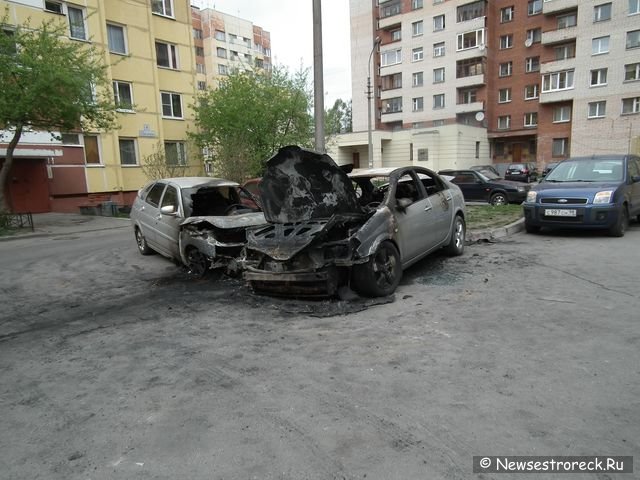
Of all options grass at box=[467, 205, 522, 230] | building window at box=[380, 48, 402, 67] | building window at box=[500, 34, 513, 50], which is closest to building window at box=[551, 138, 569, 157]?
building window at box=[500, 34, 513, 50]

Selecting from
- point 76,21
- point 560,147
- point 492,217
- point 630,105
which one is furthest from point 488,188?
point 560,147

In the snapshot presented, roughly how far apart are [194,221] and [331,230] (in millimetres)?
2647

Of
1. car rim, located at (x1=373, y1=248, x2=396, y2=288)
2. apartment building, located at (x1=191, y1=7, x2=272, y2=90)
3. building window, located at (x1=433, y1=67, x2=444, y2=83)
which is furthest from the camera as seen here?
apartment building, located at (x1=191, y1=7, x2=272, y2=90)

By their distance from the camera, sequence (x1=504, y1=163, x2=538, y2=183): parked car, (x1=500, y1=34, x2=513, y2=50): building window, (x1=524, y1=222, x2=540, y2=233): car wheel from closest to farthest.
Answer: (x1=524, y1=222, x2=540, y2=233): car wheel, (x1=504, y1=163, x2=538, y2=183): parked car, (x1=500, y1=34, x2=513, y2=50): building window

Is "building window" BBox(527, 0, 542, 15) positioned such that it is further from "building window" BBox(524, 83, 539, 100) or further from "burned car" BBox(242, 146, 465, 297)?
"burned car" BBox(242, 146, 465, 297)

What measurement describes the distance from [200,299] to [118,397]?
272 cm

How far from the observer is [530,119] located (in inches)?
1768

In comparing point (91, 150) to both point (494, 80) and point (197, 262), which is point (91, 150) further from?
point (494, 80)

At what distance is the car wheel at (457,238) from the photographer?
7.62 metres

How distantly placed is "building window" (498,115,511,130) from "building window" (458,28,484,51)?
7955mm

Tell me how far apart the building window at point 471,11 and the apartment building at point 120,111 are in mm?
31648

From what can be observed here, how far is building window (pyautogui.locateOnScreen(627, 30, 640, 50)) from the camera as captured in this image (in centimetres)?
3691

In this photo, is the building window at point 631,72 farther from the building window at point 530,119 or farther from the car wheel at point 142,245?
the car wheel at point 142,245

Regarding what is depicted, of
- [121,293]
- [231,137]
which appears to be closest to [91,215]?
[231,137]
